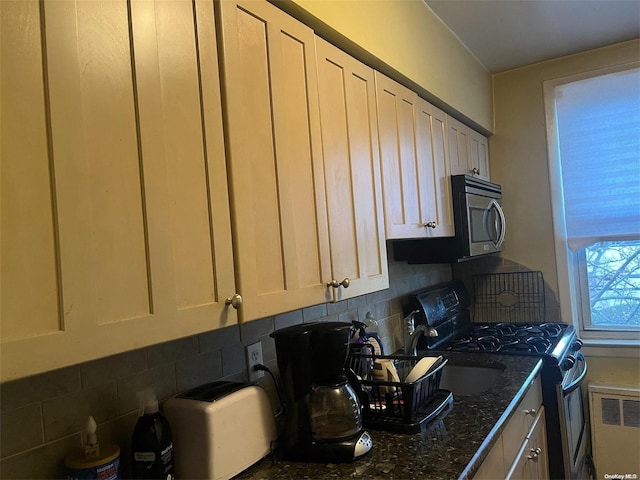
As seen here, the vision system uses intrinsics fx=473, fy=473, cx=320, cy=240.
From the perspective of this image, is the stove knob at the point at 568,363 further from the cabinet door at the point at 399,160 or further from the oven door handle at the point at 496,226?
the cabinet door at the point at 399,160

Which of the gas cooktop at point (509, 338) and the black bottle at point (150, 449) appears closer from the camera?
the black bottle at point (150, 449)

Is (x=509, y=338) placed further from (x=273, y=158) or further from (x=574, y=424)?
(x=273, y=158)

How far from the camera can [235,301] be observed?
1008 millimetres

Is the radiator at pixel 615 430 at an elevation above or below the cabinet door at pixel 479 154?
below

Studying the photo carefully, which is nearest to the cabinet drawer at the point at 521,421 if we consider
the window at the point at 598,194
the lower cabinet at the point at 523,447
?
the lower cabinet at the point at 523,447

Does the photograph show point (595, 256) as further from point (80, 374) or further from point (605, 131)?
point (80, 374)

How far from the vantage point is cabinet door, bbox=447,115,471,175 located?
242cm

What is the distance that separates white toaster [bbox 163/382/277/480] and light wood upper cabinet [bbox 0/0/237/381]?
26cm

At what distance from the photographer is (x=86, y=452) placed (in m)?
0.98

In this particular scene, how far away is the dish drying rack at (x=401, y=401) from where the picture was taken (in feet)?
4.58

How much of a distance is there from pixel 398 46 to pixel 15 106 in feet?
4.97

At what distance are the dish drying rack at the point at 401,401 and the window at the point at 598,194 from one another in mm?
1820

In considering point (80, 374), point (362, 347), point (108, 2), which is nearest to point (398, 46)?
point (362, 347)

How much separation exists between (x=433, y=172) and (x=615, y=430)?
6.02ft
